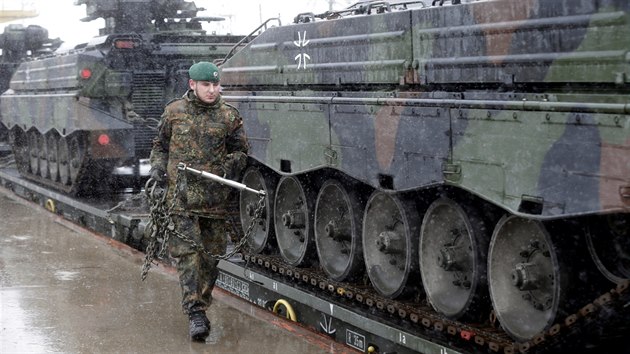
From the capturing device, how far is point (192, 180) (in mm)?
7211

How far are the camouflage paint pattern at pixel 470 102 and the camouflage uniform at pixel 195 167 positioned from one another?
3.20ft

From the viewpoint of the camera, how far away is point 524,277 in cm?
605

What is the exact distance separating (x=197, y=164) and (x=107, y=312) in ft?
4.95

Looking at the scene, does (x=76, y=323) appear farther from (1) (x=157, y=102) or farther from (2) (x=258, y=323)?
(1) (x=157, y=102)

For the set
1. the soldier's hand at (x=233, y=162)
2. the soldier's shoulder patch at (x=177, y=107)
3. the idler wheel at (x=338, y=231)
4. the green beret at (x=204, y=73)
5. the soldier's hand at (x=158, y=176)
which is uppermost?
the green beret at (x=204, y=73)

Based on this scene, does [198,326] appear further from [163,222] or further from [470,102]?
[470,102]

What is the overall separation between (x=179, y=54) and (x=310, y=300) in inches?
284

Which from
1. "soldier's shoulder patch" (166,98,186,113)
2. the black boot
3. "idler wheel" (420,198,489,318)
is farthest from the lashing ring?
"idler wheel" (420,198,489,318)

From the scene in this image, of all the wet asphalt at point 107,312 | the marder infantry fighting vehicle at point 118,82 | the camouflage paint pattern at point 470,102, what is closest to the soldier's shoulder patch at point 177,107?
the camouflage paint pattern at point 470,102

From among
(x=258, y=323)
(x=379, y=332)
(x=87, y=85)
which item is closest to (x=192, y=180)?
(x=258, y=323)

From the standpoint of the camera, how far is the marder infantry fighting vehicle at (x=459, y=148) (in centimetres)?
542

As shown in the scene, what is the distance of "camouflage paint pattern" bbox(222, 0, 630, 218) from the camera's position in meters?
5.29

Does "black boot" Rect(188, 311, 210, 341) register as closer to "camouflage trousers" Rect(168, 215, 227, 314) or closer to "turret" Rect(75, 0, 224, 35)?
"camouflage trousers" Rect(168, 215, 227, 314)

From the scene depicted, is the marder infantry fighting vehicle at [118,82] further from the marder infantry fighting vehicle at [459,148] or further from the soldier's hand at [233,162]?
the soldier's hand at [233,162]
